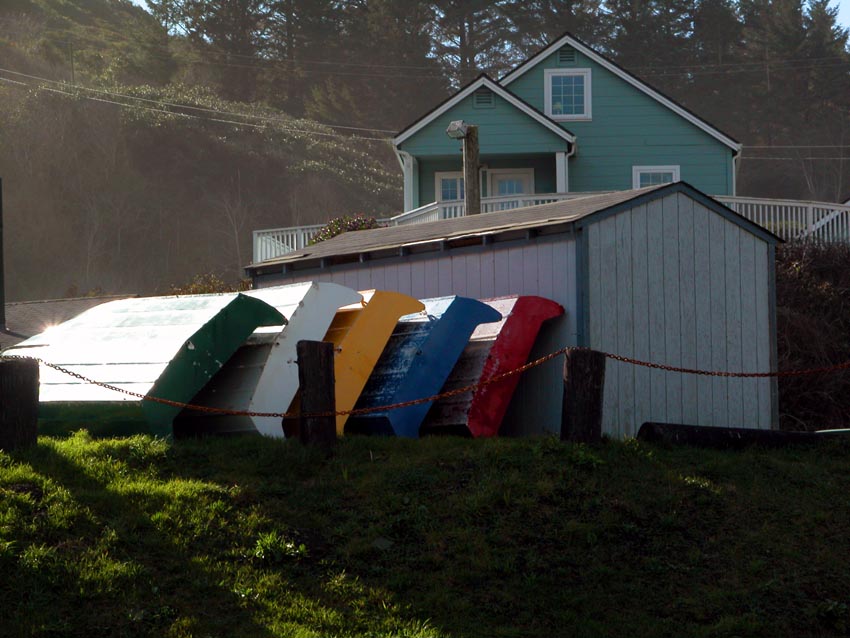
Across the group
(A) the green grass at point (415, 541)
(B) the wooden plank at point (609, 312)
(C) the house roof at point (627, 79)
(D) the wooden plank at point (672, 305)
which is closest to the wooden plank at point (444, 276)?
(B) the wooden plank at point (609, 312)

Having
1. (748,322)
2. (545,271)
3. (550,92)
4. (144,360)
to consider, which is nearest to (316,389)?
(144,360)

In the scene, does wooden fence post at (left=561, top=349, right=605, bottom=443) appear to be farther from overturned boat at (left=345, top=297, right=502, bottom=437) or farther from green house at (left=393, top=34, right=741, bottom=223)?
green house at (left=393, top=34, right=741, bottom=223)

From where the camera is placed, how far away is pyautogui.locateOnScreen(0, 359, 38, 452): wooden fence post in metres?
9.33

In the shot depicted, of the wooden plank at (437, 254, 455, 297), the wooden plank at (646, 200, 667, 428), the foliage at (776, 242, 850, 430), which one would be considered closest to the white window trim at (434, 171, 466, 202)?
the foliage at (776, 242, 850, 430)

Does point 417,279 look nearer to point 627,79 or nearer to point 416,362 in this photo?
point 416,362

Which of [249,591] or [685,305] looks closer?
[249,591]

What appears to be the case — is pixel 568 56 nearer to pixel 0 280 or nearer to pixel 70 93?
pixel 0 280

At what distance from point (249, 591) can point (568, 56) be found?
26.8 meters

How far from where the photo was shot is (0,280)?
20.5m

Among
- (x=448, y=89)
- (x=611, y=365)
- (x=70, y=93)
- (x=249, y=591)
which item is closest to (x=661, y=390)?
(x=611, y=365)

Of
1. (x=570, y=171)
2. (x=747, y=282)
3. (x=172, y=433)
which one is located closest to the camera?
(x=172, y=433)

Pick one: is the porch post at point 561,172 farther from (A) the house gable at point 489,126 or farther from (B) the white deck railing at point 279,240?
(B) the white deck railing at point 279,240

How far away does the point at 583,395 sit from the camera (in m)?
9.71

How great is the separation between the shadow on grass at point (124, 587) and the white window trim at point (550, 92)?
83.0ft
